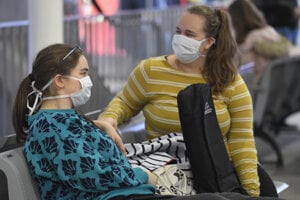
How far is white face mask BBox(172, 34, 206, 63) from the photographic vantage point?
445 cm

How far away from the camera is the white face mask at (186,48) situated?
445 centimetres

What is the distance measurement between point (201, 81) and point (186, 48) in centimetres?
18

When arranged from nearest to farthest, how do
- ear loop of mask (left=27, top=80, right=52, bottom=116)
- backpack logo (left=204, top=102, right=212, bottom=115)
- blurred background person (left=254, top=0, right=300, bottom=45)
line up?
1. ear loop of mask (left=27, top=80, right=52, bottom=116)
2. backpack logo (left=204, top=102, right=212, bottom=115)
3. blurred background person (left=254, top=0, right=300, bottom=45)

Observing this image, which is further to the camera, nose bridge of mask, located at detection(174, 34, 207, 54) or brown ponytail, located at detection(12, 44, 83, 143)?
nose bridge of mask, located at detection(174, 34, 207, 54)

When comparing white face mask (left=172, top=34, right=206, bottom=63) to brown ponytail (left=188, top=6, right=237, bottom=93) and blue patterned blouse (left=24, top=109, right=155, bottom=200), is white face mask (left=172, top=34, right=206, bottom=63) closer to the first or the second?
brown ponytail (left=188, top=6, right=237, bottom=93)

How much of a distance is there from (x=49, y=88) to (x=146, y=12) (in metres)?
5.96

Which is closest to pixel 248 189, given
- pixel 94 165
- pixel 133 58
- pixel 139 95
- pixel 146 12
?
pixel 139 95

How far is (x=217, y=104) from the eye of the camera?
440 centimetres

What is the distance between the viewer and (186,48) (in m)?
4.45

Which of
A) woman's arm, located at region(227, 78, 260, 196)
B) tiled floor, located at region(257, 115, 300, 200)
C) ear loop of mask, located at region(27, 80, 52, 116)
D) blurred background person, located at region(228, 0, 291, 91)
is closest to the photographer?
ear loop of mask, located at region(27, 80, 52, 116)

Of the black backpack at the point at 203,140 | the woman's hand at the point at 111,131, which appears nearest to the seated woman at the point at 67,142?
the woman's hand at the point at 111,131

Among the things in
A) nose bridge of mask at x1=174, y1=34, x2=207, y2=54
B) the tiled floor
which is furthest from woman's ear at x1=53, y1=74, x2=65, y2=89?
the tiled floor

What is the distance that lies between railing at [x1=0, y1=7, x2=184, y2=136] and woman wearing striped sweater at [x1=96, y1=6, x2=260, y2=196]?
6.89ft

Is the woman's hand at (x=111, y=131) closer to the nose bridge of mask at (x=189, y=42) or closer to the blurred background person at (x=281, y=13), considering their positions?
the nose bridge of mask at (x=189, y=42)
